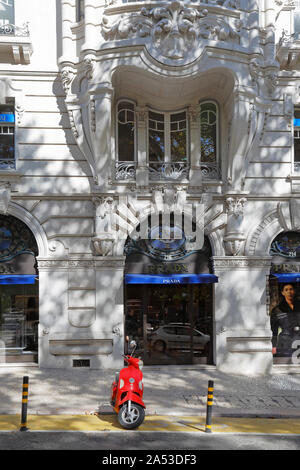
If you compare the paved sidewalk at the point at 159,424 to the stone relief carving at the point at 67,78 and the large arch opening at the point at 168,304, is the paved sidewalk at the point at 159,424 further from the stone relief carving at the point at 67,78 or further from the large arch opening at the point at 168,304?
the stone relief carving at the point at 67,78

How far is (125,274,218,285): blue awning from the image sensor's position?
1411 centimetres

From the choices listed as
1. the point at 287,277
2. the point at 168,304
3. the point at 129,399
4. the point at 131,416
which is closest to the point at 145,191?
the point at 168,304

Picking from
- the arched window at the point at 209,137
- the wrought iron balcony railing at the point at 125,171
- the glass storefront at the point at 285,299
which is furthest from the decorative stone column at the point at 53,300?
the glass storefront at the point at 285,299

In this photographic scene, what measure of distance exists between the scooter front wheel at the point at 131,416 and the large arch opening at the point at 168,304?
606 cm

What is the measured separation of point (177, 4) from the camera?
13672 millimetres

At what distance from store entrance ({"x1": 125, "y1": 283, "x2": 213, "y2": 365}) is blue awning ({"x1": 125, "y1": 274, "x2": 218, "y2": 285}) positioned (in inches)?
26.8

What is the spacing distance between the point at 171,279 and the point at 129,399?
5904 millimetres

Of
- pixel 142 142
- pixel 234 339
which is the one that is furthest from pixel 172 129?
pixel 234 339

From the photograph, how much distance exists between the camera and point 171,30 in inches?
538

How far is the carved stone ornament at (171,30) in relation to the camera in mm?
13680

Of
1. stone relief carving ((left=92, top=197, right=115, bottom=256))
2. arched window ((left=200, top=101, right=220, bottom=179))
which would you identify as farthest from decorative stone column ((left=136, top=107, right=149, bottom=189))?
arched window ((left=200, top=101, right=220, bottom=179))

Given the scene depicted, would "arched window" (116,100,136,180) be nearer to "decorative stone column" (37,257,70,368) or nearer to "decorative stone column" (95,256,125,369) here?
"decorative stone column" (95,256,125,369)

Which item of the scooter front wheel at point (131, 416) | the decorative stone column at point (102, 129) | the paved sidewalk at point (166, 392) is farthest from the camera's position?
the decorative stone column at point (102, 129)

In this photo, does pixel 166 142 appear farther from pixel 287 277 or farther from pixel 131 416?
pixel 131 416
